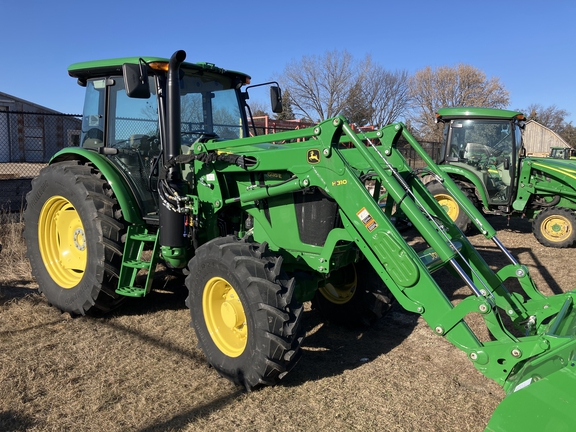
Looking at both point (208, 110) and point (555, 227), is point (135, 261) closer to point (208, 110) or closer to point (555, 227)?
point (208, 110)

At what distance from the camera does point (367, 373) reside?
3680 millimetres

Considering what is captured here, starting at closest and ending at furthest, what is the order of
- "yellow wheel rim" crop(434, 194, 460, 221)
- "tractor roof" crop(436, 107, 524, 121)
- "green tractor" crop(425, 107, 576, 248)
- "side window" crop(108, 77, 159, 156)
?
"side window" crop(108, 77, 159, 156) → "green tractor" crop(425, 107, 576, 248) → "tractor roof" crop(436, 107, 524, 121) → "yellow wheel rim" crop(434, 194, 460, 221)

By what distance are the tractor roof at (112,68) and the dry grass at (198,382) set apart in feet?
7.79

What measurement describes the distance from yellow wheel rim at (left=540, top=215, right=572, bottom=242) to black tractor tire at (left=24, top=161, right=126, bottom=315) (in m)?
7.46

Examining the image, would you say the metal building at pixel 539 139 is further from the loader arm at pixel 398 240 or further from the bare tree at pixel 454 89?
the loader arm at pixel 398 240

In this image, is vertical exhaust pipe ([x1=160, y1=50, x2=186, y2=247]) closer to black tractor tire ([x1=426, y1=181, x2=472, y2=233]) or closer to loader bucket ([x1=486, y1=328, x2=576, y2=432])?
loader bucket ([x1=486, y1=328, x2=576, y2=432])

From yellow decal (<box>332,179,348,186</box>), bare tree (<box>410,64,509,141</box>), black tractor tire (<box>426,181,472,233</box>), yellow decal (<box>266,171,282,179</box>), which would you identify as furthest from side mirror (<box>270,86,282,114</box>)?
bare tree (<box>410,64,509,141</box>)

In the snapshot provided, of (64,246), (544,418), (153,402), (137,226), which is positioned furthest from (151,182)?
(544,418)

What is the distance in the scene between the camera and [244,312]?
11.1ft

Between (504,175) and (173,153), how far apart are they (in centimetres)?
725

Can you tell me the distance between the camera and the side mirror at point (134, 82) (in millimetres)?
3605

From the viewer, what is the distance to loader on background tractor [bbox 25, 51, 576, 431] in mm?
2957

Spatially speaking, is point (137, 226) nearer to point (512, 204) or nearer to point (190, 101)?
point (190, 101)

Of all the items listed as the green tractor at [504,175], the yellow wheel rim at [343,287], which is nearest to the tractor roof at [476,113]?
the green tractor at [504,175]
